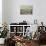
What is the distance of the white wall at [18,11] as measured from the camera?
19.3 feet

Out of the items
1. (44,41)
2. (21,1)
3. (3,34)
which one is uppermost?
(21,1)

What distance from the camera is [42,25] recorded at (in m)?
5.72

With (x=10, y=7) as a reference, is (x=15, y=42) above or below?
below

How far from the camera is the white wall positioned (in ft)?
19.3

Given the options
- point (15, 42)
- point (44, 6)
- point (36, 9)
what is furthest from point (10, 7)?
point (15, 42)

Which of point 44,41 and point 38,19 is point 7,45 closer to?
point 44,41

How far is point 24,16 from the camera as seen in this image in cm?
592

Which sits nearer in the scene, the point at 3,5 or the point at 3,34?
the point at 3,34

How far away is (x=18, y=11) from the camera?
5895 millimetres

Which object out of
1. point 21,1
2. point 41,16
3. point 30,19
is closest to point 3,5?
point 21,1

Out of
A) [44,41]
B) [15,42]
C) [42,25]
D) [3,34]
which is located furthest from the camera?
[42,25]

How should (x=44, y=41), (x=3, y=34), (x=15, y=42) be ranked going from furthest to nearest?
(x=44, y=41) < (x=3, y=34) < (x=15, y=42)

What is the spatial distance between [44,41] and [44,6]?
6.88 ft

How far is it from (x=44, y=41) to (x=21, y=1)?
2364 mm
